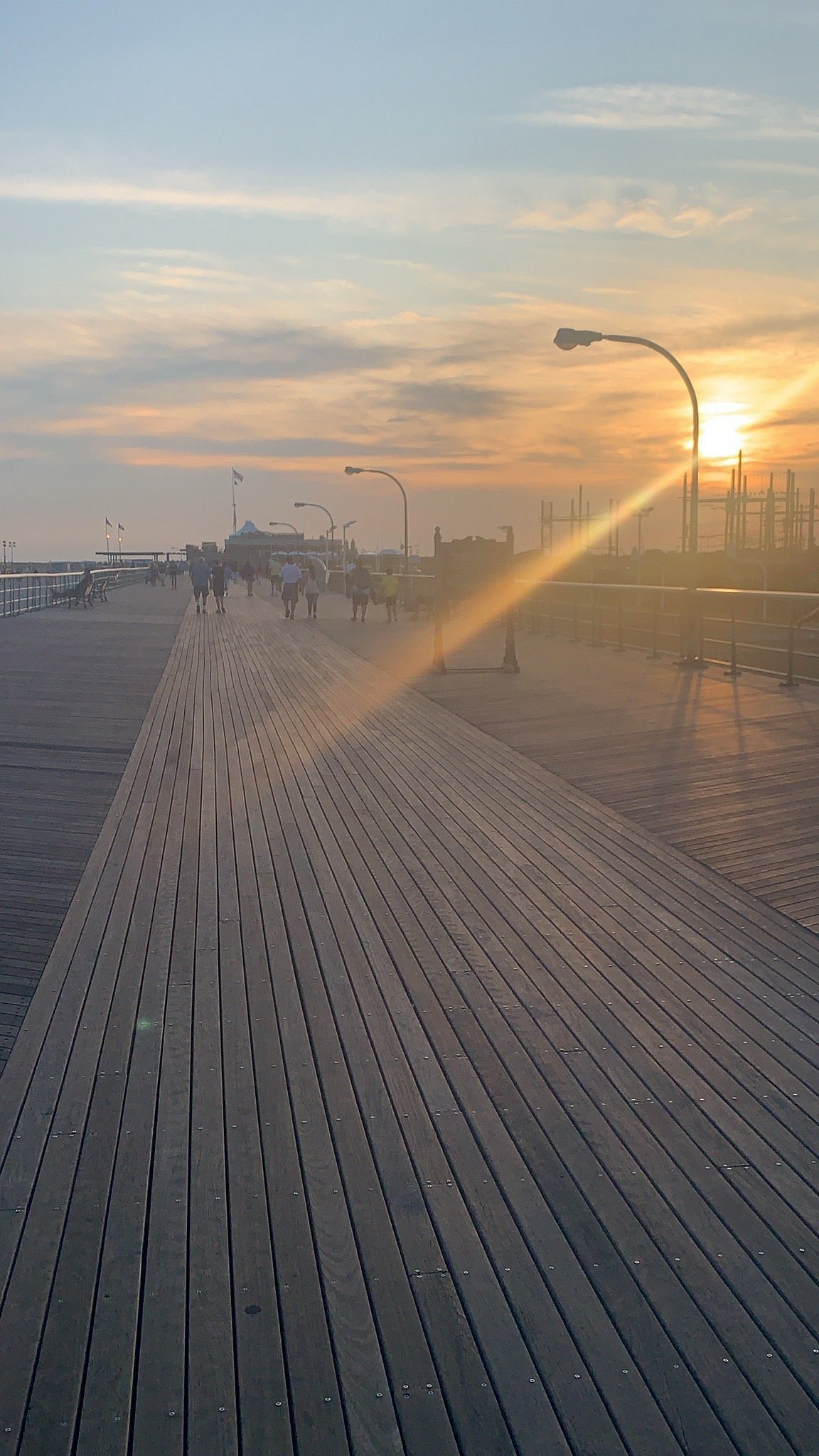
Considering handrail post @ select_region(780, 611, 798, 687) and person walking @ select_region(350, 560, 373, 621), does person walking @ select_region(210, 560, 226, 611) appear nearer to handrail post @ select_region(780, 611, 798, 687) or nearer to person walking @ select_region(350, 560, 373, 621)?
person walking @ select_region(350, 560, 373, 621)

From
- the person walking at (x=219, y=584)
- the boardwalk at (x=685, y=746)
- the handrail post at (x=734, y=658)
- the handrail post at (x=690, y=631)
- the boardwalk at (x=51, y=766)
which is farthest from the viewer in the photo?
the person walking at (x=219, y=584)

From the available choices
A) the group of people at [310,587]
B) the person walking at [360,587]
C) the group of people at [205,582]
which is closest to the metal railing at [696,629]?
the group of people at [310,587]

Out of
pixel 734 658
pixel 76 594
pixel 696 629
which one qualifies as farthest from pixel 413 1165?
pixel 76 594

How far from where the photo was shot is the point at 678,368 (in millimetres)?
16375

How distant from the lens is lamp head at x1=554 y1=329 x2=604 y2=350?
17.8 meters

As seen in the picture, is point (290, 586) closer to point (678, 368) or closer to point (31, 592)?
point (31, 592)

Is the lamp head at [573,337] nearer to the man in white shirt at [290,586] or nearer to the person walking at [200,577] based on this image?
the man in white shirt at [290,586]

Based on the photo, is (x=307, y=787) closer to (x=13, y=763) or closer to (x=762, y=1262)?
(x=13, y=763)

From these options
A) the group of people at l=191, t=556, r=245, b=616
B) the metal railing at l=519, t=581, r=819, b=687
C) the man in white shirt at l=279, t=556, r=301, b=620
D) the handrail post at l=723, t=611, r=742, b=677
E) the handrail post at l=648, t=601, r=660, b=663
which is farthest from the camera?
the group of people at l=191, t=556, r=245, b=616

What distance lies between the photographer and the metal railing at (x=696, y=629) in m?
13.0

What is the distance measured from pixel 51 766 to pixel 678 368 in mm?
10810

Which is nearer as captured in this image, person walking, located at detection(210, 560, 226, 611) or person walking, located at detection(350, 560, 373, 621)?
Answer: person walking, located at detection(350, 560, 373, 621)

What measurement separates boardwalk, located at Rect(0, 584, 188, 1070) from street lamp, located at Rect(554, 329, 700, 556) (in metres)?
7.49

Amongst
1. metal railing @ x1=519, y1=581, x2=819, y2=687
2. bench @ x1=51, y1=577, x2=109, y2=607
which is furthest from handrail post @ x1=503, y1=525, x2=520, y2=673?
bench @ x1=51, y1=577, x2=109, y2=607
